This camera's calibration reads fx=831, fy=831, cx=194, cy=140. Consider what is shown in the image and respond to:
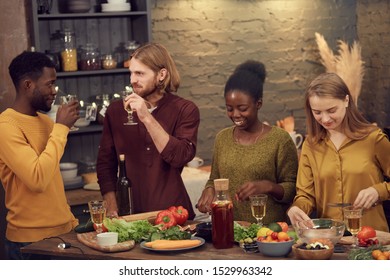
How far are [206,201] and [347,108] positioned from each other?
1.85 feet

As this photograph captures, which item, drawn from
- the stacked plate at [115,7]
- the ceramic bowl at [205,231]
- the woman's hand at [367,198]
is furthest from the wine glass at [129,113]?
the stacked plate at [115,7]

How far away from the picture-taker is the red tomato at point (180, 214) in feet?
9.02

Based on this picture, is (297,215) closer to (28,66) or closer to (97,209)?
(97,209)

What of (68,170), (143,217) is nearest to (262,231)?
(143,217)

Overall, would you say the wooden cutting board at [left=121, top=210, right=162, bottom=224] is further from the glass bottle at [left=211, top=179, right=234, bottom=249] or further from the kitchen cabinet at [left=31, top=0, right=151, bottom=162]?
the kitchen cabinet at [left=31, top=0, right=151, bottom=162]

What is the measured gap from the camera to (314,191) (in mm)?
2816

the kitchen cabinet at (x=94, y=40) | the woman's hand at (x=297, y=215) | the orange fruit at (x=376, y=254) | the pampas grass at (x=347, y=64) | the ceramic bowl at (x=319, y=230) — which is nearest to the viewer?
the orange fruit at (x=376, y=254)

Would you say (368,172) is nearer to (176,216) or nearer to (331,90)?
(331,90)

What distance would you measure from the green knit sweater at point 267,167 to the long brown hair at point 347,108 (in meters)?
0.15

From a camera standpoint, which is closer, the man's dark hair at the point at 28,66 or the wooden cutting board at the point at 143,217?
the wooden cutting board at the point at 143,217

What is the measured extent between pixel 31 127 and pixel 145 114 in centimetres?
41

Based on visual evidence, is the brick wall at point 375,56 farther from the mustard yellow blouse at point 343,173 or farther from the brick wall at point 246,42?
the mustard yellow blouse at point 343,173

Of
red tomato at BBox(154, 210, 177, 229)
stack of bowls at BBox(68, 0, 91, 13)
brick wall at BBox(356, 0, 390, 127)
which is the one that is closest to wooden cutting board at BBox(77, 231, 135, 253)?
red tomato at BBox(154, 210, 177, 229)
